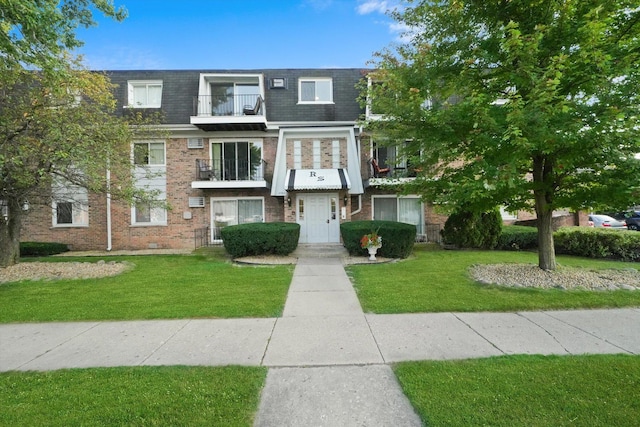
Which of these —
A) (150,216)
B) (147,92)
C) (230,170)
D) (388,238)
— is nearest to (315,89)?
(230,170)

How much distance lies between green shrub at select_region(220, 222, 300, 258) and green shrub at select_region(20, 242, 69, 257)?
8.51 meters

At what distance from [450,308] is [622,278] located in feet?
16.5

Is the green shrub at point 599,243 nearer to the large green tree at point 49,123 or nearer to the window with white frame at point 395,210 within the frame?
the window with white frame at point 395,210

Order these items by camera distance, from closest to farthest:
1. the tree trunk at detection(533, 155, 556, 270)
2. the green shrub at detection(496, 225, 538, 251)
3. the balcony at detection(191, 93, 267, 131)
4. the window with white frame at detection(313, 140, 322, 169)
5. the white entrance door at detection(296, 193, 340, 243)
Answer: the tree trunk at detection(533, 155, 556, 270)
the green shrub at detection(496, 225, 538, 251)
the balcony at detection(191, 93, 267, 131)
the white entrance door at detection(296, 193, 340, 243)
the window with white frame at detection(313, 140, 322, 169)

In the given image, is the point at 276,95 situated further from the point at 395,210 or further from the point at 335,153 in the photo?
the point at 395,210

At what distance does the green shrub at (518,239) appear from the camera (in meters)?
12.6

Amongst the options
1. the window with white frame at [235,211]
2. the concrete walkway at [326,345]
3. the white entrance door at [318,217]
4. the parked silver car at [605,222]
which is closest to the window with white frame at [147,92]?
the window with white frame at [235,211]

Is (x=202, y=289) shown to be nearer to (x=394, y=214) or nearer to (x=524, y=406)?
(x=524, y=406)

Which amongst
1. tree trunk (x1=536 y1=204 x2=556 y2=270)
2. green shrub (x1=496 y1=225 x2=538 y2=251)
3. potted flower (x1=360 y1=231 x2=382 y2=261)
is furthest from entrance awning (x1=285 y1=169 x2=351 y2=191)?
tree trunk (x1=536 y1=204 x2=556 y2=270)

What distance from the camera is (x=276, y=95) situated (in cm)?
1541

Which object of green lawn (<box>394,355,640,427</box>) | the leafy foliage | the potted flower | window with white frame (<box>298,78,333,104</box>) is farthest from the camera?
A: window with white frame (<box>298,78,333,104</box>)

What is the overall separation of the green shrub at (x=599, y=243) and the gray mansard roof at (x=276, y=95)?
389 inches

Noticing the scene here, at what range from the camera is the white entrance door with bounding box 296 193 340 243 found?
14227 mm

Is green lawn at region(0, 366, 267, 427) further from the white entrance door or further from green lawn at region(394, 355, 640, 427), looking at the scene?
the white entrance door
